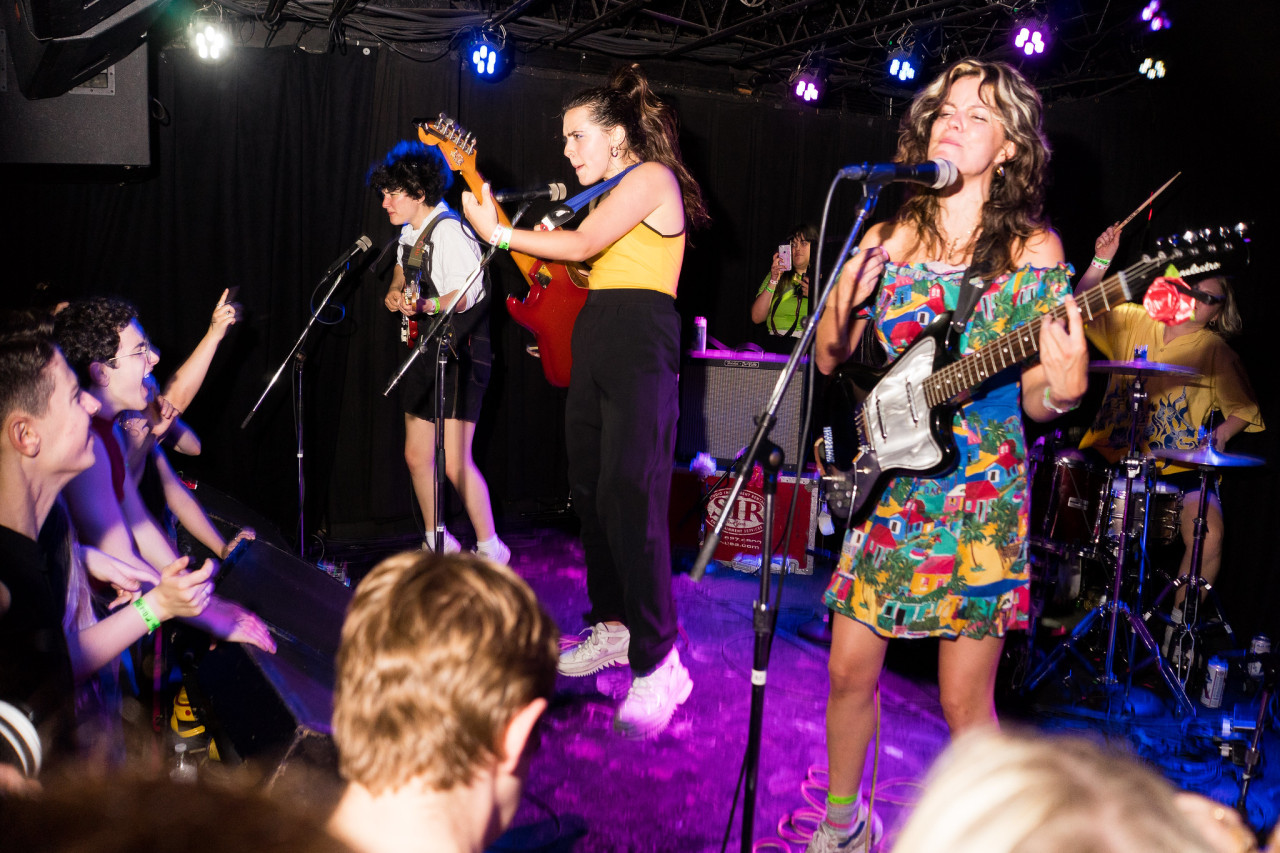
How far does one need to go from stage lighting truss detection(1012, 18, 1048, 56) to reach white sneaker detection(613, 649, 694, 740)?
4.72 metres

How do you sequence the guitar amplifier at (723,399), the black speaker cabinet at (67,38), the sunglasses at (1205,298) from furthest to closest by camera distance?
the guitar amplifier at (723,399) → the black speaker cabinet at (67,38) → the sunglasses at (1205,298)

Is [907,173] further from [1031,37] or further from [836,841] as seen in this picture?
[1031,37]

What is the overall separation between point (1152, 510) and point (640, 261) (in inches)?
124

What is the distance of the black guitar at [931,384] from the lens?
183cm

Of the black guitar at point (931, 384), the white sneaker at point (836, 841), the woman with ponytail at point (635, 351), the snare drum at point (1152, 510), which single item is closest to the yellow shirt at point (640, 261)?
the woman with ponytail at point (635, 351)

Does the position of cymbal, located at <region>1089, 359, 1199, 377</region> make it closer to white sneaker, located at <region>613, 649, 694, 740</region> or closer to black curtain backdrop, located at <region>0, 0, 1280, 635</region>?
black curtain backdrop, located at <region>0, 0, 1280, 635</region>

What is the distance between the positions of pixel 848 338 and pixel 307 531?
4.72 metres

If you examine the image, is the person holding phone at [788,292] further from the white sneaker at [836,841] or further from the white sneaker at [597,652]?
the white sneaker at [836,841]

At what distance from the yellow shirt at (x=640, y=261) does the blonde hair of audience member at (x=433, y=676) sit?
2.20 meters

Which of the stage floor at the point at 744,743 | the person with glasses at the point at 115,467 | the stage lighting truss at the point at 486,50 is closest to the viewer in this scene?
the person with glasses at the point at 115,467

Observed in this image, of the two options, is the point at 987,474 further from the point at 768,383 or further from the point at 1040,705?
the point at 768,383

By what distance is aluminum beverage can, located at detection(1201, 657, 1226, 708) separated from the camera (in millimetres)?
4012

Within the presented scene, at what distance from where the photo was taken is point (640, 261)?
10.5 ft

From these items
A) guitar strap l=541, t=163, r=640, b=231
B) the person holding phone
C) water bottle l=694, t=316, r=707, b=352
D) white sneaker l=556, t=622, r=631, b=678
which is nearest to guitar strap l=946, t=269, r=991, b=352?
guitar strap l=541, t=163, r=640, b=231
